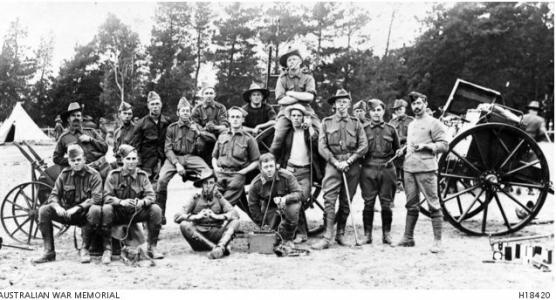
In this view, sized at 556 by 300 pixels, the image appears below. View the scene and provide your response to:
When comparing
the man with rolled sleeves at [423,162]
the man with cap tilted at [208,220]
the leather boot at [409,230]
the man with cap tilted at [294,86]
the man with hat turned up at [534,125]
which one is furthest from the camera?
the man with hat turned up at [534,125]

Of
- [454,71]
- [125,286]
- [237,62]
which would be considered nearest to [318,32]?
[237,62]

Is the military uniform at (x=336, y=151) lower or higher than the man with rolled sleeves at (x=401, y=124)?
lower

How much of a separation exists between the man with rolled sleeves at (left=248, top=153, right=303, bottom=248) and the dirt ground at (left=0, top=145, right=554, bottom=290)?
431 millimetres

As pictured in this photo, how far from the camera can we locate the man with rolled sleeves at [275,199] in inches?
266

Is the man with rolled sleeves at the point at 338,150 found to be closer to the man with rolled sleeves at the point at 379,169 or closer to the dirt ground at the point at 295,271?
the man with rolled sleeves at the point at 379,169

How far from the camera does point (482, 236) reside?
761 centimetres

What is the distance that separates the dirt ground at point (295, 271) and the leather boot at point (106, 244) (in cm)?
11

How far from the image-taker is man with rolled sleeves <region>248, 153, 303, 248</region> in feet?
22.2

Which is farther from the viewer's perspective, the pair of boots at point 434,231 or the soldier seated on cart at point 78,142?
the soldier seated on cart at point 78,142

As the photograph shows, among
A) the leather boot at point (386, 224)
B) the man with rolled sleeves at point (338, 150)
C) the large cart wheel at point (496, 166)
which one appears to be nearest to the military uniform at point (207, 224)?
the man with rolled sleeves at point (338, 150)

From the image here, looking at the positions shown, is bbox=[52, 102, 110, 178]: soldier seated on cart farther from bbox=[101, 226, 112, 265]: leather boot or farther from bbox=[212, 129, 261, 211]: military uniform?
bbox=[212, 129, 261, 211]: military uniform

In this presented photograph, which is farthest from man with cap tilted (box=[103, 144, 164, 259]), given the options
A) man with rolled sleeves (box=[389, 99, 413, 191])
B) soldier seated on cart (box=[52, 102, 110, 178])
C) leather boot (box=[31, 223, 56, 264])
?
man with rolled sleeves (box=[389, 99, 413, 191])

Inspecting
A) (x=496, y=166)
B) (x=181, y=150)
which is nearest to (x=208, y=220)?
(x=181, y=150)

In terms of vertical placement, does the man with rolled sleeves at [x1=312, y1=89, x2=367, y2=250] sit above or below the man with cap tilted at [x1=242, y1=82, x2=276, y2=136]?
below
